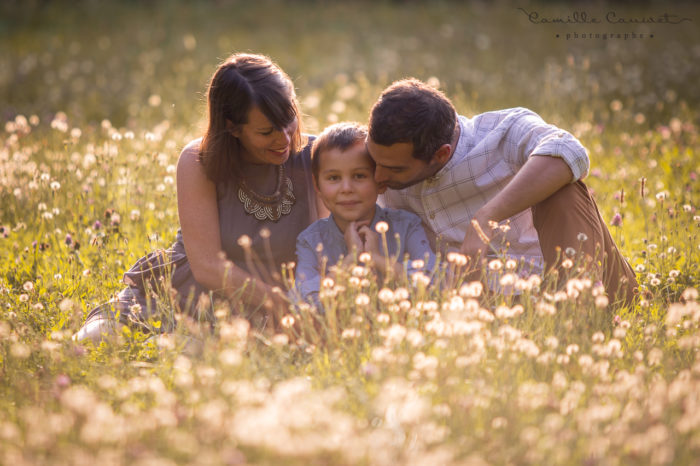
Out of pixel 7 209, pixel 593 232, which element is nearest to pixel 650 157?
pixel 593 232

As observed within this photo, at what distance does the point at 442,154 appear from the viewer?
3656mm

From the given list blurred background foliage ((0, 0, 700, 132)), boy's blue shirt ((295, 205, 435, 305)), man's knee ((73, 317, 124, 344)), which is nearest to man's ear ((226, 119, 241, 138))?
boy's blue shirt ((295, 205, 435, 305))

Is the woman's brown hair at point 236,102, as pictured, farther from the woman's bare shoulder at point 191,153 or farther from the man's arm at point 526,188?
the man's arm at point 526,188

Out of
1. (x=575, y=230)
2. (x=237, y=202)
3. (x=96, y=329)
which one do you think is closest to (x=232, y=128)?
(x=237, y=202)

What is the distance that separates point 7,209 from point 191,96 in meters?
4.44

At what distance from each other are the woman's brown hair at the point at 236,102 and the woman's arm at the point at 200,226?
0.25 ft

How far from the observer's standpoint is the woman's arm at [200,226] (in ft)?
12.3

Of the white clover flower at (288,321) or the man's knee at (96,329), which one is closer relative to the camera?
the white clover flower at (288,321)

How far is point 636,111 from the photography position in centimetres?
807

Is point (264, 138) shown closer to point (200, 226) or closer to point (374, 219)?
point (200, 226)

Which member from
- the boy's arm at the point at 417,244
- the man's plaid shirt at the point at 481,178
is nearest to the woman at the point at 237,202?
the boy's arm at the point at 417,244

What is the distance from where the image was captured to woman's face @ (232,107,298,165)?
3.65m

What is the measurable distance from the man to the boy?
0.13 m

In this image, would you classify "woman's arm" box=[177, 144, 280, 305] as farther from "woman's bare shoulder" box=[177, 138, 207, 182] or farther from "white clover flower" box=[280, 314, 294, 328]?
→ "white clover flower" box=[280, 314, 294, 328]
